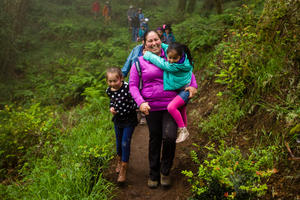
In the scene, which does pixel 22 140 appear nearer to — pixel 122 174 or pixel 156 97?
pixel 122 174

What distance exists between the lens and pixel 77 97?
909cm

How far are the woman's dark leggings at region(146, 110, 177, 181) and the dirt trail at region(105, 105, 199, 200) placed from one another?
263 millimetres

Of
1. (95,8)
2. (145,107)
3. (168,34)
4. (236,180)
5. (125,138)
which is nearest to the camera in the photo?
(236,180)

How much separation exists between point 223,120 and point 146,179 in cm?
181

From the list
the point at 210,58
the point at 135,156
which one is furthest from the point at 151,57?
the point at 210,58

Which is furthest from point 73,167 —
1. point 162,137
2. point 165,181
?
point 162,137

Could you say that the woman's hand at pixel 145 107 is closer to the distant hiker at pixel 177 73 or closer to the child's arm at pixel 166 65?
the distant hiker at pixel 177 73

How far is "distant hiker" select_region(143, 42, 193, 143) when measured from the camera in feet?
9.55

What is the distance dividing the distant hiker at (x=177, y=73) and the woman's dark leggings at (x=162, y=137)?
130 mm

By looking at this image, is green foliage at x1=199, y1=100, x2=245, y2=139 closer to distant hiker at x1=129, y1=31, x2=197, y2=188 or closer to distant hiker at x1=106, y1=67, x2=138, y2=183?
distant hiker at x1=129, y1=31, x2=197, y2=188

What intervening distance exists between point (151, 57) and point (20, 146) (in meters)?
4.41

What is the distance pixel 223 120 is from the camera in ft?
14.1

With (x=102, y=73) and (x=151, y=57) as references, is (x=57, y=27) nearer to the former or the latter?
(x=102, y=73)

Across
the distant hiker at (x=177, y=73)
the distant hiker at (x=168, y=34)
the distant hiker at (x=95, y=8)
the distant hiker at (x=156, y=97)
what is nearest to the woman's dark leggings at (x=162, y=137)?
the distant hiker at (x=156, y=97)
